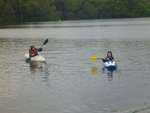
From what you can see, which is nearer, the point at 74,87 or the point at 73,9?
the point at 74,87

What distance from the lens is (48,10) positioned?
495 feet

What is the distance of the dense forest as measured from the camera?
466ft

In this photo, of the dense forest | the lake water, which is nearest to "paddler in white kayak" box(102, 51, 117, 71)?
the lake water

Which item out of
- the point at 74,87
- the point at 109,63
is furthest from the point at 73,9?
the point at 74,87

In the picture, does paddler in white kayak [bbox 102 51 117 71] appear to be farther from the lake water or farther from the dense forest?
the dense forest

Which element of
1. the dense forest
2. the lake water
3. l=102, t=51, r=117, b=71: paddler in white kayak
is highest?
the dense forest

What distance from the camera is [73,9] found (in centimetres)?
16775

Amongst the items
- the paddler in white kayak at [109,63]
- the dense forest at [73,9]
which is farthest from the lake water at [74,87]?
the dense forest at [73,9]

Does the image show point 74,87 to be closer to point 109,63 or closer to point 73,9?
point 109,63

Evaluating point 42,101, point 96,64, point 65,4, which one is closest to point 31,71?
point 96,64

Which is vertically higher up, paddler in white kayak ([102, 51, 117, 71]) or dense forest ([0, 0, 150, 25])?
dense forest ([0, 0, 150, 25])

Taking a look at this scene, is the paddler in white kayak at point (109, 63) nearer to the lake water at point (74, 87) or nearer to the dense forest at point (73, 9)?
the lake water at point (74, 87)

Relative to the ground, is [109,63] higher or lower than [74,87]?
higher

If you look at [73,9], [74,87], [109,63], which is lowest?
[74,87]
